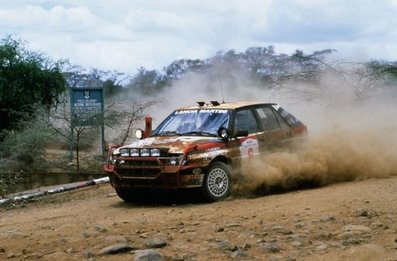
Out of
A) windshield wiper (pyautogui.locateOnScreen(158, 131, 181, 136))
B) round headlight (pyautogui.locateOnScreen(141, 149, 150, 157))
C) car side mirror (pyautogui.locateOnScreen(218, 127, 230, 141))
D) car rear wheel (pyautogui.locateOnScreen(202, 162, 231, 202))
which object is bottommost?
car rear wheel (pyautogui.locateOnScreen(202, 162, 231, 202))

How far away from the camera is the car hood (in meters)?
11.2

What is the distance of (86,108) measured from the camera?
2155cm

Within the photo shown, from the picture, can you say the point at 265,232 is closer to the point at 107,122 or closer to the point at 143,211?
the point at 143,211

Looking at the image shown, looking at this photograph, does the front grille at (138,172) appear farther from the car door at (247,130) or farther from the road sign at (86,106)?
the road sign at (86,106)

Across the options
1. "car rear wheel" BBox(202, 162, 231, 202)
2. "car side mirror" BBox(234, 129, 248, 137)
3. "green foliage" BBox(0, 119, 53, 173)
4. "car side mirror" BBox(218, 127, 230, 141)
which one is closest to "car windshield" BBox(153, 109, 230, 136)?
"car side mirror" BBox(218, 127, 230, 141)

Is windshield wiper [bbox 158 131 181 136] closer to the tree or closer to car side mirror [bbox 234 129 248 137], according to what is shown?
car side mirror [bbox 234 129 248 137]

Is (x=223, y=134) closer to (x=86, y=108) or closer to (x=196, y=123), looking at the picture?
(x=196, y=123)

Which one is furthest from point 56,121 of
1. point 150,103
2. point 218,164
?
point 218,164

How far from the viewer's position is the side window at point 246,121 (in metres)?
12.3

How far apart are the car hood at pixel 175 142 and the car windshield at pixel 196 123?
0.94 ft

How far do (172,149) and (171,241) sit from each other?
3.56 m

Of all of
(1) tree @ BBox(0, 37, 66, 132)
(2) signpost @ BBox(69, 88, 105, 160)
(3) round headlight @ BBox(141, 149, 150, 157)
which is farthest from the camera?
(1) tree @ BBox(0, 37, 66, 132)

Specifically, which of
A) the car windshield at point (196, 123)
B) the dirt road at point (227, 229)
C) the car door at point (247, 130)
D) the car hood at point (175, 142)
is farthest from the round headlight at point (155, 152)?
→ the car door at point (247, 130)

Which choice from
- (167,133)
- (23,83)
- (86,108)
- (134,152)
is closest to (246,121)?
(167,133)
